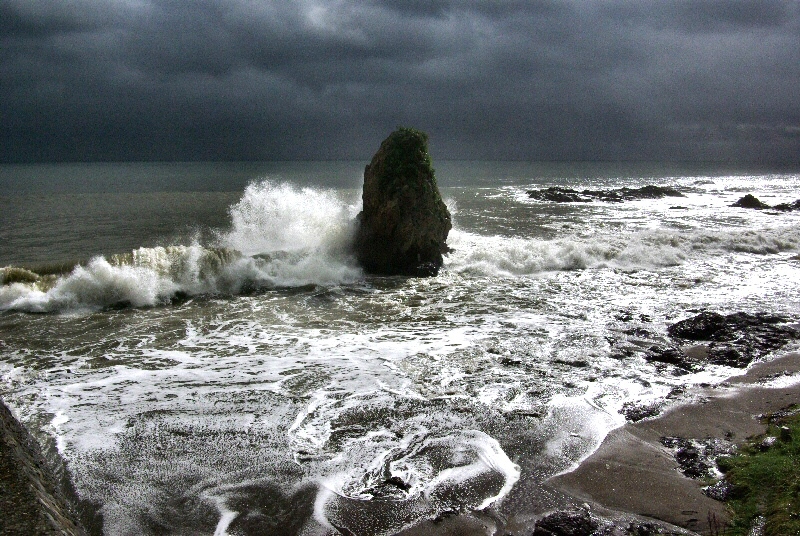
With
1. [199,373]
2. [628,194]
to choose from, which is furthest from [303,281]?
[628,194]

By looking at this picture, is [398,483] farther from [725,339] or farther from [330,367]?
[725,339]

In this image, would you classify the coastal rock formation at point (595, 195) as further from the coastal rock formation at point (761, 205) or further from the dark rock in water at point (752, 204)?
the coastal rock formation at point (761, 205)

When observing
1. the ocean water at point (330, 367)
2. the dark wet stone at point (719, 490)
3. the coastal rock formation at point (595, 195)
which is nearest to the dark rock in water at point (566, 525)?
the ocean water at point (330, 367)

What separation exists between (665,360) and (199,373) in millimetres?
7425

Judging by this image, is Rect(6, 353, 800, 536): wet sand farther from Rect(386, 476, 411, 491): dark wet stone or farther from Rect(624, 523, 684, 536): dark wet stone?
Rect(386, 476, 411, 491): dark wet stone

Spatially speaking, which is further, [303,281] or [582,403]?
[303,281]

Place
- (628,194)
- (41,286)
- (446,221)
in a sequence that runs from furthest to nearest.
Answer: (628,194) → (446,221) → (41,286)

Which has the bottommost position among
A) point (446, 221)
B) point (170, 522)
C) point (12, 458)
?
point (170, 522)

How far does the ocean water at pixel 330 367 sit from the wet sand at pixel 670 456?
293 mm

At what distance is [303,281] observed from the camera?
14031 mm

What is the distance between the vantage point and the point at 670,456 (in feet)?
18.3

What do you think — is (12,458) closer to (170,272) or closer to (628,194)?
(170,272)

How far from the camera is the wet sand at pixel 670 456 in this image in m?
4.74

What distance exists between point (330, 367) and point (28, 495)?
14.4ft
